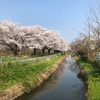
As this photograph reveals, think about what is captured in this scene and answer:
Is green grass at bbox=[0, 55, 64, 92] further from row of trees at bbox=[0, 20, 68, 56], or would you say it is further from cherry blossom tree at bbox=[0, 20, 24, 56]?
row of trees at bbox=[0, 20, 68, 56]

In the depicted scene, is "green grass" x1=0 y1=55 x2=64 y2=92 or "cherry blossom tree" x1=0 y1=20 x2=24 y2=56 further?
"cherry blossom tree" x1=0 y1=20 x2=24 y2=56

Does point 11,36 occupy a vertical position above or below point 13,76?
above

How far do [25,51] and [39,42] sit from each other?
4983 millimetres

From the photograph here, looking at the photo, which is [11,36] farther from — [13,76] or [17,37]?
[13,76]

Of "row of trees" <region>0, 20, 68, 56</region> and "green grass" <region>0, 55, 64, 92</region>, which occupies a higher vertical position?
"row of trees" <region>0, 20, 68, 56</region>

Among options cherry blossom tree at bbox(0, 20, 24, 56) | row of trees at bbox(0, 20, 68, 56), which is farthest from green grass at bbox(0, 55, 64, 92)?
row of trees at bbox(0, 20, 68, 56)

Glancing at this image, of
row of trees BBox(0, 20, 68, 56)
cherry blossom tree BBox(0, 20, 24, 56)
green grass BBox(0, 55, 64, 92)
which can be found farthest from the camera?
row of trees BBox(0, 20, 68, 56)

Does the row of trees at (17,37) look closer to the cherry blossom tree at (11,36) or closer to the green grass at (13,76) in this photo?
the cherry blossom tree at (11,36)

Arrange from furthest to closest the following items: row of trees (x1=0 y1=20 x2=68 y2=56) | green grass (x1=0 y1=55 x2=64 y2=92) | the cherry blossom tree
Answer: row of trees (x1=0 y1=20 x2=68 y2=56) → the cherry blossom tree → green grass (x1=0 y1=55 x2=64 y2=92)

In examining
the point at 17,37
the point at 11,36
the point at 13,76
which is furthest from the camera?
the point at 17,37

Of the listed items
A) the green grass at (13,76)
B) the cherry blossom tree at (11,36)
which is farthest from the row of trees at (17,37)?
the green grass at (13,76)

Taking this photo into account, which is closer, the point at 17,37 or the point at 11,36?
the point at 11,36

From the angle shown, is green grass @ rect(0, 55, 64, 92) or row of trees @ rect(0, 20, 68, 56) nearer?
green grass @ rect(0, 55, 64, 92)

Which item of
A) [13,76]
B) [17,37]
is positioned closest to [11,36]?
[17,37]
